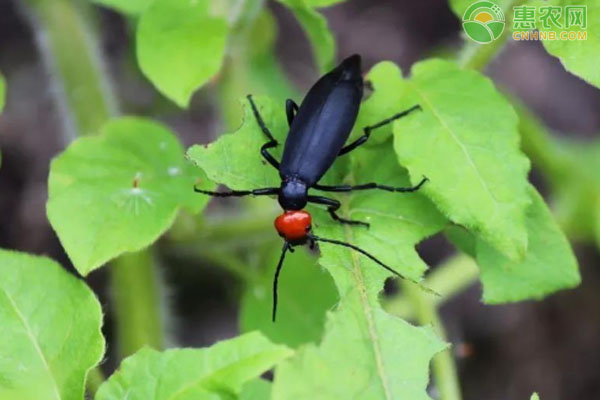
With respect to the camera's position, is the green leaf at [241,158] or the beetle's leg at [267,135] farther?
the beetle's leg at [267,135]

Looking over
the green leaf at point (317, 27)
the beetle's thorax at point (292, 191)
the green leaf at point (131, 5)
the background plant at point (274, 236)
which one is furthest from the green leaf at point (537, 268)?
the green leaf at point (131, 5)

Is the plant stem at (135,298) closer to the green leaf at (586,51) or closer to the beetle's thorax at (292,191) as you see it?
the beetle's thorax at (292,191)

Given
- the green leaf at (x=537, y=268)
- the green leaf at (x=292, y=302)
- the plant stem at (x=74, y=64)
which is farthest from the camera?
the plant stem at (x=74, y=64)

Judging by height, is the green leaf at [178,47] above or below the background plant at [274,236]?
above

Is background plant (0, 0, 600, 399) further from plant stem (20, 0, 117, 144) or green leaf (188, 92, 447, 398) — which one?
plant stem (20, 0, 117, 144)

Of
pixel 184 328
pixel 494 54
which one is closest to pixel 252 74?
pixel 184 328

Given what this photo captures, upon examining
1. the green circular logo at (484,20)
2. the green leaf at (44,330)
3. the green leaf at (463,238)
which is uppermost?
the green circular logo at (484,20)
